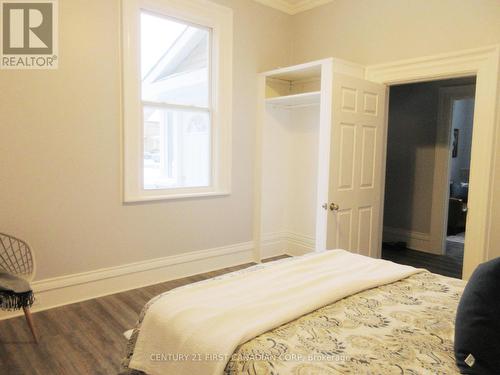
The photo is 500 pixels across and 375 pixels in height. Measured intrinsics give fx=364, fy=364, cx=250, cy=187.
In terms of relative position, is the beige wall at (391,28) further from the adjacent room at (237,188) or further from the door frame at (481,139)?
the door frame at (481,139)

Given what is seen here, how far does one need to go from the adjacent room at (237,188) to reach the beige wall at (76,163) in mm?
14

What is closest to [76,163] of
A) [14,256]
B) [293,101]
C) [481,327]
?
[14,256]

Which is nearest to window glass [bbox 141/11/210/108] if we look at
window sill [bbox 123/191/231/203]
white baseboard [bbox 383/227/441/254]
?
window sill [bbox 123/191/231/203]

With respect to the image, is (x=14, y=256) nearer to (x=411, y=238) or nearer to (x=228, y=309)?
(x=228, y=309)

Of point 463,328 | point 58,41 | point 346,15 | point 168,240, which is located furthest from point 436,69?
point 58,41

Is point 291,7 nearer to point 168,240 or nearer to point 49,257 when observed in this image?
point 168,240

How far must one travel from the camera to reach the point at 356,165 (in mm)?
3369

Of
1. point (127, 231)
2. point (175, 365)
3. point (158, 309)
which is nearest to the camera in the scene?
point (175, 365)

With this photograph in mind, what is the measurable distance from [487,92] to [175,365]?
9.98ft

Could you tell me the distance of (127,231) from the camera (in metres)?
3.26

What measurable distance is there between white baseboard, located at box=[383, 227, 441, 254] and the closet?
159 cm

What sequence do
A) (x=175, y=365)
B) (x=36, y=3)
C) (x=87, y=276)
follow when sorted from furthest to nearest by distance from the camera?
(x=87, y=276) < (x=36, y=3) < (x=175, y=365)

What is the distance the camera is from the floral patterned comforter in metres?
1.16

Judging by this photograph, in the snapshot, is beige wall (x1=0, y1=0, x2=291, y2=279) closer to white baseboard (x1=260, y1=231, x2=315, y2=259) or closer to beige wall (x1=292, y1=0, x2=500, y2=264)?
white baseboard (x1=260, y1=231, x2=315, y2=259)
